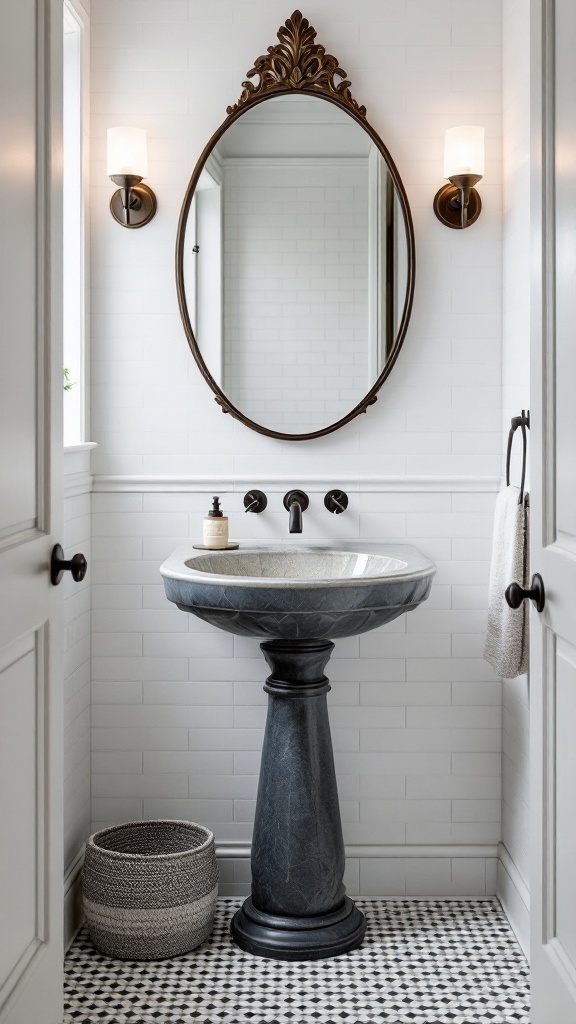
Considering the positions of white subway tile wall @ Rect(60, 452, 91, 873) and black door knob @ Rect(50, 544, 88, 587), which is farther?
white subway tile wall @ Rect(60, 452, 91, 873)

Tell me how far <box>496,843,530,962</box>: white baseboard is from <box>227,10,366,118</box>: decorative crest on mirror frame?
2113mm

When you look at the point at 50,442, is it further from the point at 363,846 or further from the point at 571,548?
the point at 363,846

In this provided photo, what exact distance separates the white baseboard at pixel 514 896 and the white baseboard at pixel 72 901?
45.9 inches

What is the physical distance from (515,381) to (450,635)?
753mm

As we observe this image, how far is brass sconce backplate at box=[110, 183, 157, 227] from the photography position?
9.52ft

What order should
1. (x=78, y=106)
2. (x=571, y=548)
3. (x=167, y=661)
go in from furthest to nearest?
(x=167, y=661), (x=78, y=106), (x=571, y=548)

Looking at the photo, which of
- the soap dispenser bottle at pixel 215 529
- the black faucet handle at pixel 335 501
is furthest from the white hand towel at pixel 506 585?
the soap dispenser bottle at pixel 215 529

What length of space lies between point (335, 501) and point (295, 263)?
0.68 metres

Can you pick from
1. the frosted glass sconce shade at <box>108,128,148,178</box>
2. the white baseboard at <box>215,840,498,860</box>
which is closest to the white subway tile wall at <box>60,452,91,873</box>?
the white baseboard at <box>215,840,498,860</box>

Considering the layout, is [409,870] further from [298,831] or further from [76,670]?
[76,670]

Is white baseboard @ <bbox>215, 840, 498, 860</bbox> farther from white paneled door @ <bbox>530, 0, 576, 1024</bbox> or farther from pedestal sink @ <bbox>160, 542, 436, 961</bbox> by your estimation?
white paneled door @ <bbox>530, 0, 576, 1024</bbox>

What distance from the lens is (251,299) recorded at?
2885mm

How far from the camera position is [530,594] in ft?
5.93

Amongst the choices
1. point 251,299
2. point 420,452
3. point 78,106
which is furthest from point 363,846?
point 78,106
